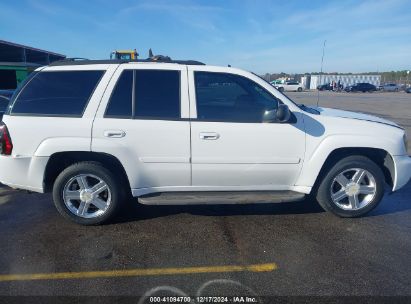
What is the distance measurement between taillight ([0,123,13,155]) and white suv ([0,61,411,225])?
0.5 inches

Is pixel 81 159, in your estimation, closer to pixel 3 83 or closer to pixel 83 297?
pixel 83 297

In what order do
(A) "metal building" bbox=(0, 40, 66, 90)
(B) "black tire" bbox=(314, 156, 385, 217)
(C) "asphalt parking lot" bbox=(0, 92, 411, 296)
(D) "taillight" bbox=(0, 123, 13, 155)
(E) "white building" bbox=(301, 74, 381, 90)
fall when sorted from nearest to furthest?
(C) "asphalt parking lot" bbox=(0, 92, 411, 296) → (D) "taillight" bbox=(0, 123, 13, 155) → (B) "black tire" bbox=(314, 156, 385, 217) → (A) "metal building" bbox=(0, 40, 66, 90) → (E) "white building" bbox=(301, 74, 381, 90)

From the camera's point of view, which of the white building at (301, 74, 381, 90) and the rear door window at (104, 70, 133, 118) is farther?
the white building at (301, 74, 381, 90)

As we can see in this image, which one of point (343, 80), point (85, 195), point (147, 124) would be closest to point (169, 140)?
point (147, 124)

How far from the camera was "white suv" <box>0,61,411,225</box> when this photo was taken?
3553 millimetres

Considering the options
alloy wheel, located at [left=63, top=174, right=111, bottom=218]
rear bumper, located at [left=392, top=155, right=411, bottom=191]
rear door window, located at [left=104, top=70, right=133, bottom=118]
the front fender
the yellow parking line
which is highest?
rear door window, located at [left=104, top=70, right=133, bottom=118]

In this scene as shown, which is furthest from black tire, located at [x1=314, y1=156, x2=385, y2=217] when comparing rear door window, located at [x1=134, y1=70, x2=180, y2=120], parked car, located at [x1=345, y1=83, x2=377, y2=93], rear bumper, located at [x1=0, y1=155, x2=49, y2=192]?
parked car, located at [x1=345, y1=83, x2=377, y2=93]

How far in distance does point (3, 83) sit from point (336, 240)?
21923mm

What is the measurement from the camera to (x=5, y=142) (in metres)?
3.52

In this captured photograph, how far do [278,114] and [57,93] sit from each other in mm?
2531

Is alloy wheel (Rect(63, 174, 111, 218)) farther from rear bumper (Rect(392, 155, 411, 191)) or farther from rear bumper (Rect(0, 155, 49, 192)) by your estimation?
rear bumper (Rect(392, 155, 411, 191))

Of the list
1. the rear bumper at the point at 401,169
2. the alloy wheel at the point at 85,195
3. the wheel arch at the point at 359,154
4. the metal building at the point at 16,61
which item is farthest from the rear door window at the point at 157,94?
the metal building at the point at 16,61

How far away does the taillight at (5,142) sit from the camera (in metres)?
3.50

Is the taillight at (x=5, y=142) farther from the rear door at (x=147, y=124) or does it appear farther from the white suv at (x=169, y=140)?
the rear door at (x=147, y=124)
